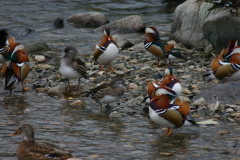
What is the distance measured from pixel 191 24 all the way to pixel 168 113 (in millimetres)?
7703

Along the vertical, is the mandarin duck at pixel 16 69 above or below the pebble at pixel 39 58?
above

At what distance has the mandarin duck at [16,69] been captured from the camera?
9165 millimetres

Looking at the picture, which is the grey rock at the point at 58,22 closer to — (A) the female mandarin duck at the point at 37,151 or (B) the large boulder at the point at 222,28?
(B) the large boulder at the point at 222,28

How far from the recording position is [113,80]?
8.04 metres

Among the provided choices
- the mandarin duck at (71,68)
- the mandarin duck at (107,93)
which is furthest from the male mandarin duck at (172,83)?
the mandarin duck at (71,68)

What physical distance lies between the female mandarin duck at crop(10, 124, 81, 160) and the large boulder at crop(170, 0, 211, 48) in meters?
8.47

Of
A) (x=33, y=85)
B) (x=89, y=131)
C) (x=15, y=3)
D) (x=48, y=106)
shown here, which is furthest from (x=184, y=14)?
(x=15, y=3)

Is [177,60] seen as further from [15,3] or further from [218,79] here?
[15,3]

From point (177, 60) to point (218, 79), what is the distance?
267cm

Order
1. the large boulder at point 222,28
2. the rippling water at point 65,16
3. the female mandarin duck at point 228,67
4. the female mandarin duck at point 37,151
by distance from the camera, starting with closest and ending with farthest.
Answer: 1. the female mandarin duck at point 37,151
2. the female mandarin duck at point 228,67
3. the large boulder at point 222,28
4. the rippling water at point 65,16

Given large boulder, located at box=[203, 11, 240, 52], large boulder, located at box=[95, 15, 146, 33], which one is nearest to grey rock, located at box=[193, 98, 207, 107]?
large boulder, located at box=[203, 11, 240, 52]

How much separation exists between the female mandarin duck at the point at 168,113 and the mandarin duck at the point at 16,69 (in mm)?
3921

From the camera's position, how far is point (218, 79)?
9391mm

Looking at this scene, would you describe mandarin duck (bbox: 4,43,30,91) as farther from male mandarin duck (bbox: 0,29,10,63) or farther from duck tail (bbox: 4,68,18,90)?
male mandarin duck (bbox: 0,29,10,63)
